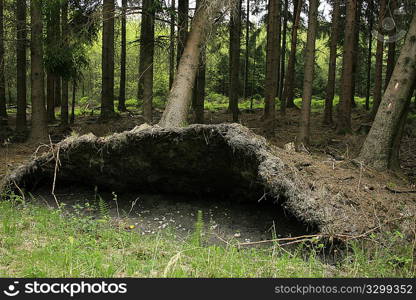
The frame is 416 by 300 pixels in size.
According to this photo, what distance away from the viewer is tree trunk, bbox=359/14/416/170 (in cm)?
809

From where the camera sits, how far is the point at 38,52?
1245 centimetres

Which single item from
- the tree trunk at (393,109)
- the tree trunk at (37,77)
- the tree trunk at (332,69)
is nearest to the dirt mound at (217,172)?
the tree trunk at (393,109)

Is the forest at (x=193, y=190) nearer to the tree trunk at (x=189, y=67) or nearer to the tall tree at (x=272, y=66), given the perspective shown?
the tree trunk at (x=189, y=67)

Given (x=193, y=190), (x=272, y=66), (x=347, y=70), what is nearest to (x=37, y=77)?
(x=193, y=190)

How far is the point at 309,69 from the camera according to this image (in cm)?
1168

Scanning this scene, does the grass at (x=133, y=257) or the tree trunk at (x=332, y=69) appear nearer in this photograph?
the grass at (x=133, y=257)

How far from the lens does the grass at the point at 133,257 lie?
12.3 feet

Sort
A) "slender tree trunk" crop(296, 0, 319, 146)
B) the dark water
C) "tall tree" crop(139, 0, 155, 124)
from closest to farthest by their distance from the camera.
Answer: the dark water, "slender tree trunk" crop(296, 0, 319, 146), "tall tree" crop(139, 0, 155, 124)

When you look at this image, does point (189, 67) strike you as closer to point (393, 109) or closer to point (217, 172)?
point (217, 172)

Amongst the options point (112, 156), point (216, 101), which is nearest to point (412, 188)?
point (112, 156)

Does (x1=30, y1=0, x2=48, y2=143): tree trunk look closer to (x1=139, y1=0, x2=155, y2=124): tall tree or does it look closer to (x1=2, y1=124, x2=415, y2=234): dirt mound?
(x1=139, y1=0, x2=155, y2=124): tall tree

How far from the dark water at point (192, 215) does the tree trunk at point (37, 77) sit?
16.6 feet

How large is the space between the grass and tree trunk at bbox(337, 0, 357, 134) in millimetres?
10397

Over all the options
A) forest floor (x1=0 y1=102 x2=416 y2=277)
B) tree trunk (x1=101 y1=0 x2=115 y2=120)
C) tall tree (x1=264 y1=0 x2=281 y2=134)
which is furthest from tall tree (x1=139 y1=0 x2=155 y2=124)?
tall tree (x1=264 y1=0 x2=281 y2=134)
